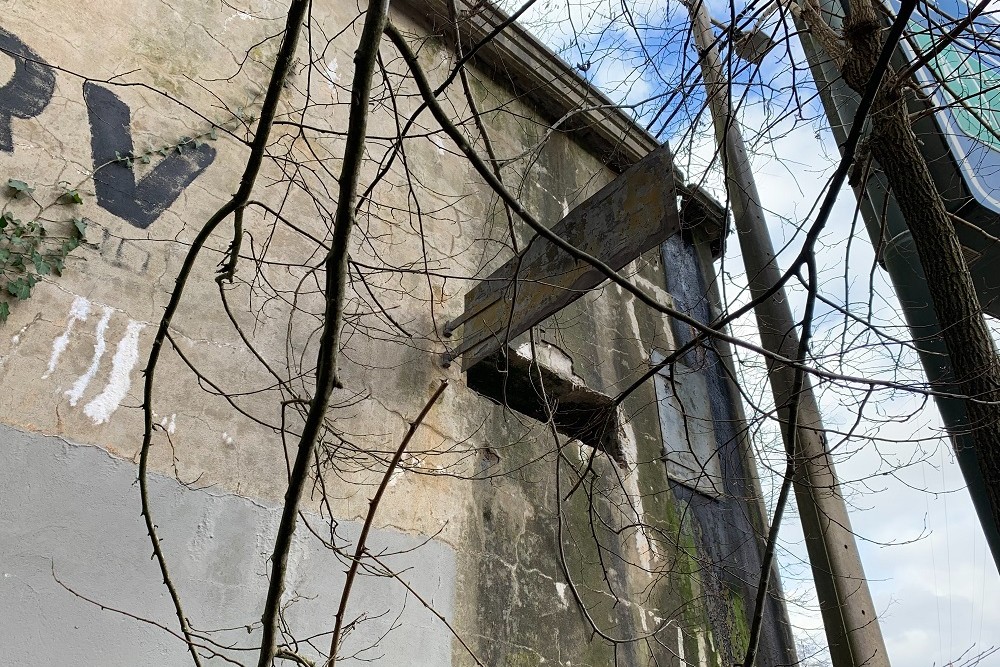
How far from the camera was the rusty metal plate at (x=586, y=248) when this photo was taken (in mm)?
3055

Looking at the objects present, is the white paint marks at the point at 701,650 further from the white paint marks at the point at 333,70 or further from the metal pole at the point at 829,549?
the white paint marks at the point at 333,70

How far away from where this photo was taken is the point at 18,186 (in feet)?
10.1

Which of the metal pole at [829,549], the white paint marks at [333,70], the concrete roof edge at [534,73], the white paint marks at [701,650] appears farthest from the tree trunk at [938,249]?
the white paint marks at [333,70]

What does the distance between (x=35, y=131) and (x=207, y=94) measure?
3.03ft

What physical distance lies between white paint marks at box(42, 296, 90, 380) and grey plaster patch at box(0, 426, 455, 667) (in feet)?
Answer: 0.98

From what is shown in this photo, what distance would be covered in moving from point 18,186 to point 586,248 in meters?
2.31

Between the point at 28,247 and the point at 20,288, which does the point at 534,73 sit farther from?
the point at 20,288

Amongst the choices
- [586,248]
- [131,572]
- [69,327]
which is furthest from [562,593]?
[69,327]

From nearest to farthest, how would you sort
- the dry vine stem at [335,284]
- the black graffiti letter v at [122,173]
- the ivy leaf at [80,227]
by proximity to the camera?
the dry vine stem at [335,284], the ivy leaf at [80,227], the black graffiti letter v at [122,173]

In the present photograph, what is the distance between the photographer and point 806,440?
4109 millimetres

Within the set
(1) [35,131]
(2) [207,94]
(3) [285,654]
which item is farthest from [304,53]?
(3) [285,654]

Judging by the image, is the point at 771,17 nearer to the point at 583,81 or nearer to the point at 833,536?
the point at 583,81

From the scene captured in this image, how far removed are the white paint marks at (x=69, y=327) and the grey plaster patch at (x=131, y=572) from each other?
300mm

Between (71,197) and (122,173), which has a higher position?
(122,173)
